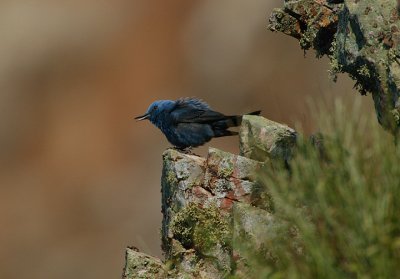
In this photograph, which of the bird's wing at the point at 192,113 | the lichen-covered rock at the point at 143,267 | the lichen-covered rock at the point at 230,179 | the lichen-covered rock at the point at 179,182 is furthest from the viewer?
the bird's wing at the point at 192,113

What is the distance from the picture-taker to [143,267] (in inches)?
423

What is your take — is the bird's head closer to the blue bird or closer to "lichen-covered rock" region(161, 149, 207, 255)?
the blue bird

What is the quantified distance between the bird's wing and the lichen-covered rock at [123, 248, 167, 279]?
20.4ft

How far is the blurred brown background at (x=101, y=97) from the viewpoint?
33.8 meters

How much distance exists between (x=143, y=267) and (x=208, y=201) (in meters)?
1.02

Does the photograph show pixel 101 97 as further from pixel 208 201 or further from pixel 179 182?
pixel 208 201

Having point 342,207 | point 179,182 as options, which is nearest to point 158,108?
point 179,182

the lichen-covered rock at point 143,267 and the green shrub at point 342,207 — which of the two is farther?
the lichen-covered rock at point 143,267

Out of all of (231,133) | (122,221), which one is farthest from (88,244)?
(231,133)

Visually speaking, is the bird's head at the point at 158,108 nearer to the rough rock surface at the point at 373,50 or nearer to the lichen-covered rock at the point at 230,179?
the lichen-covered rock at the point at 230,179

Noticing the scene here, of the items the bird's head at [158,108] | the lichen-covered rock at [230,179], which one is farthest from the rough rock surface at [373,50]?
the bird's head at [158,108]

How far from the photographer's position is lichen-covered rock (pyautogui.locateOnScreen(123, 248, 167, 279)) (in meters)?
10.7

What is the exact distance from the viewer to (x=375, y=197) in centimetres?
725

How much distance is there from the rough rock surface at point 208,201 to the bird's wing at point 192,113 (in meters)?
4.65
